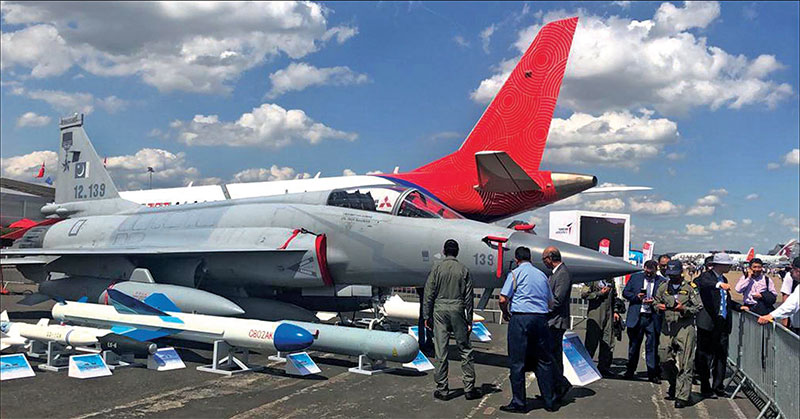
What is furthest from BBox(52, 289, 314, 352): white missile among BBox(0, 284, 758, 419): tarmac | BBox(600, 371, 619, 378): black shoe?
BBox(600, 371, 619, 378): black shoe

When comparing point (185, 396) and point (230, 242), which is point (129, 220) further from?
point (185, 396)

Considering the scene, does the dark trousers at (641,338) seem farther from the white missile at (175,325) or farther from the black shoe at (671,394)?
the white missile at (175,325)

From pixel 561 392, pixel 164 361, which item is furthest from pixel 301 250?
pixel 561 392

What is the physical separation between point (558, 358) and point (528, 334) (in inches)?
37.2

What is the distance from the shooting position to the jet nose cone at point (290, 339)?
7770mm

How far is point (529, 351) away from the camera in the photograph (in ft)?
21.2

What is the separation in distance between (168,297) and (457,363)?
15.5 feet

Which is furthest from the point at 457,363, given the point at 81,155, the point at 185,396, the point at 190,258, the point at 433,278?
the point at 81,155

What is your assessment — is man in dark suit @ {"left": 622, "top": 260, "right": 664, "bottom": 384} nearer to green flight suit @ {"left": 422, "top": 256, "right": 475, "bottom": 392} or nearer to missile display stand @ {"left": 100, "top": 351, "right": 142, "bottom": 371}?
green flight suit @ {"left": 422, "top": 256, "right": 475, "bottom": 392}

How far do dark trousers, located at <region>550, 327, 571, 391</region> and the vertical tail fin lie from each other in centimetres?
1290

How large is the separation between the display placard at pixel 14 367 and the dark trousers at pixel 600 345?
7320 millimetres

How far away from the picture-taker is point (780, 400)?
6191mm

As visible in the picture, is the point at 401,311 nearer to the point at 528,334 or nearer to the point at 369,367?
the point at 369,367

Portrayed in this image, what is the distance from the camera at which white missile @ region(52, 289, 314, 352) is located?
25.7 ft
